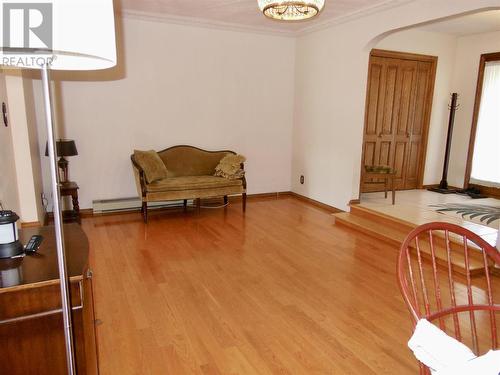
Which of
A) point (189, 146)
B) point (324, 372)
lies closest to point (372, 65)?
point (189, 146)

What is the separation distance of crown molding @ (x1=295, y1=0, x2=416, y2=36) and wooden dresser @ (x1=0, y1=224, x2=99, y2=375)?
399 cm

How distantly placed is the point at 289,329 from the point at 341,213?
2.76 meters

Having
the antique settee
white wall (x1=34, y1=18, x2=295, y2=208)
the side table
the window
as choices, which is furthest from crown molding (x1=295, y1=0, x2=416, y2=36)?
the side table

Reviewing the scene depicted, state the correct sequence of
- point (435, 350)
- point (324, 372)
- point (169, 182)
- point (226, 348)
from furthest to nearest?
point (169, 182) < point (226, 348) < point (324, 372) < point (435, 350)

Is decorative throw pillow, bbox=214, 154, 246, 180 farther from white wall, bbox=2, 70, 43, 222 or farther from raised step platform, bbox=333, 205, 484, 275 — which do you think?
white wall, bbox=2, 70, 43, 222

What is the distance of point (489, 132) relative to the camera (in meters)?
5.74

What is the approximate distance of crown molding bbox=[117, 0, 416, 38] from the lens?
4215 mm

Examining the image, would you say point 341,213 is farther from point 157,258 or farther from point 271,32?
point 271,32

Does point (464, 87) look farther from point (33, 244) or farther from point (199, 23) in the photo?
point (33, 244)

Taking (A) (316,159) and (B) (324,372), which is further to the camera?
(A) (316,159)

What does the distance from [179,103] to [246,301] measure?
3.40 meters

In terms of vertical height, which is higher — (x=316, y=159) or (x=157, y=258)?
(x=316, y=159)

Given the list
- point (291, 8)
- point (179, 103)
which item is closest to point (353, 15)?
point (291, 8)

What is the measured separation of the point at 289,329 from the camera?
2348 mm
